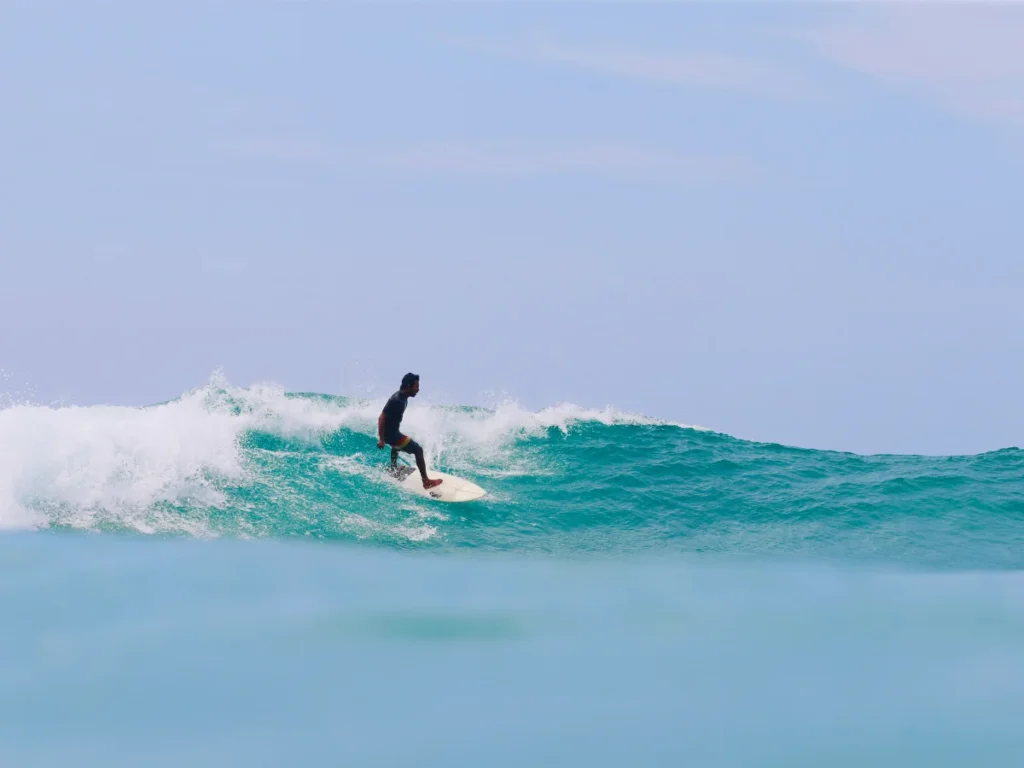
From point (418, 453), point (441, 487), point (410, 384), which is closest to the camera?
point (410, 384)

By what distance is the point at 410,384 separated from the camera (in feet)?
38.3

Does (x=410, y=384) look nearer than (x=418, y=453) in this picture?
Yes

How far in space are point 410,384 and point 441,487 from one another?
1.66 meters

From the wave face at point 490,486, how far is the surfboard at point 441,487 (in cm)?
16

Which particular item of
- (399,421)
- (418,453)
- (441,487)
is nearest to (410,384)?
(399,421)

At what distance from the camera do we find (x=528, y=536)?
1162 centimetres

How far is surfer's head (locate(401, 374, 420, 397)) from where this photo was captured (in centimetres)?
1166

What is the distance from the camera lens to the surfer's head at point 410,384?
11656mm

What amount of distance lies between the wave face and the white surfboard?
0.54 feet

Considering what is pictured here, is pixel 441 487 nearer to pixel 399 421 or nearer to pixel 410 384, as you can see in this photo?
pixel 399 421

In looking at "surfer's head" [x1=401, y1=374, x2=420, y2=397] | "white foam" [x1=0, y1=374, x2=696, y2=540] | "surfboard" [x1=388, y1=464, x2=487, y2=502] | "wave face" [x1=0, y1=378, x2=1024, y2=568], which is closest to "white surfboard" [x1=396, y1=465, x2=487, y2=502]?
"surfboard" [x1=388, y1=464, x2=487, y2=502]

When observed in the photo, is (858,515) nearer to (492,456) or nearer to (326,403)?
(492,456)

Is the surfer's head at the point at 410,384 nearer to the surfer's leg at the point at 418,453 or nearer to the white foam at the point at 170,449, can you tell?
the surfer's leg at the point at 418,453

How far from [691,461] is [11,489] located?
10.6 meters
